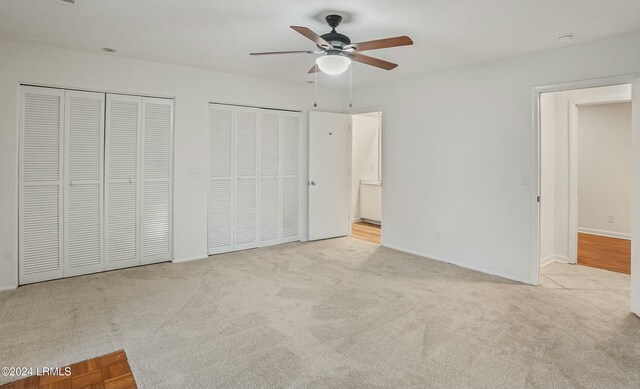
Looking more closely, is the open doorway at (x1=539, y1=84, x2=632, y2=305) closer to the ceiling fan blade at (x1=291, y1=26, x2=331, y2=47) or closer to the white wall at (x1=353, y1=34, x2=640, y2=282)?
the white wall at (x1=353, y1=34, x2=640, y2=282)

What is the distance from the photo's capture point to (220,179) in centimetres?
487

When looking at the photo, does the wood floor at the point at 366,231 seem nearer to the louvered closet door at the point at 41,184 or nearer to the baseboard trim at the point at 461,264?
the baseboard trim at the point at 461,264

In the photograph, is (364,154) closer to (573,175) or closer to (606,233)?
(573,175)

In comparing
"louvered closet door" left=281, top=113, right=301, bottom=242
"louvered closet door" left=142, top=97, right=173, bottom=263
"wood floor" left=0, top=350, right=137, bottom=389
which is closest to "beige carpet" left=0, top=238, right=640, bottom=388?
"wood floor" left=0, top=350, right=137, bottom=389

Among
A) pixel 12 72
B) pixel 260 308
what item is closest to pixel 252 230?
pixel 260 308

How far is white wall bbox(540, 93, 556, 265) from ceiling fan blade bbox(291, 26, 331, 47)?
313 centimetres

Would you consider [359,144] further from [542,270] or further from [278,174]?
[542,270]

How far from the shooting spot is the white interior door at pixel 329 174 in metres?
5.62

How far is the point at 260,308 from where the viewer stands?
123 inches

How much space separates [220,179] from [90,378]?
3.00 metres

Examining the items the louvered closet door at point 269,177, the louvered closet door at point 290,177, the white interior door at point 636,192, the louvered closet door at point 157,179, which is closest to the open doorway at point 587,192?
the white interior door at point 636,192

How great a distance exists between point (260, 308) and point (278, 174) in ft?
8.48

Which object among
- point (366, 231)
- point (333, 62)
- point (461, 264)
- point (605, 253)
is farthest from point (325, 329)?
point (605, 253)

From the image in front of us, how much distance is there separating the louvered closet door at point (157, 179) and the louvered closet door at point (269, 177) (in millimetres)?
1248
